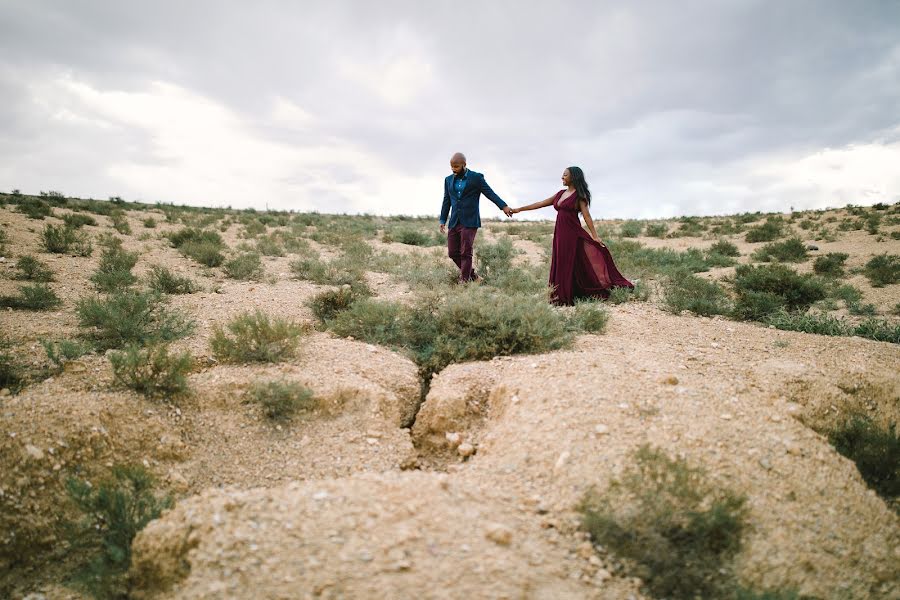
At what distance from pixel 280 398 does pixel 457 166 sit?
4857mm

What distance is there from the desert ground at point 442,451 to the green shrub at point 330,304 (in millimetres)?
40

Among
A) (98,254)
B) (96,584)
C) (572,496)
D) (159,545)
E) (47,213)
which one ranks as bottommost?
(96,584)

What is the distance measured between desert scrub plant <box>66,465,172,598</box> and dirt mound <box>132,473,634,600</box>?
265 millimetres

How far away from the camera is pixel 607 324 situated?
19.3ft

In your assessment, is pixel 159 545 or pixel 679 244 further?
pixel 679 244

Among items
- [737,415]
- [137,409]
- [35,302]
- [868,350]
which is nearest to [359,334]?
[137,409]

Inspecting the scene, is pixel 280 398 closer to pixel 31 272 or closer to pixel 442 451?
pixel 442 451

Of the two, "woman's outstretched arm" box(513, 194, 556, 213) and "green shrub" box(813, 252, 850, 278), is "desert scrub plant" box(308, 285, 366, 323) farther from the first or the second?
"green shrub" box(813, 252, 850, 278)

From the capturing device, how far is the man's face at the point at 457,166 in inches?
289

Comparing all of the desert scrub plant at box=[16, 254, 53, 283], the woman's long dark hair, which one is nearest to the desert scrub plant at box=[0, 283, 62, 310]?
the desert scrub plant at box=[16, 254, 53, 283]

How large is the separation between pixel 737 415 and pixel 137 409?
4285mm

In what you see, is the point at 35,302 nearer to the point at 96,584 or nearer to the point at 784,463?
the point at 96,584

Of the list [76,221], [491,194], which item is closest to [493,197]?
[491,194]

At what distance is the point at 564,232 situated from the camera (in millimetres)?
6957
